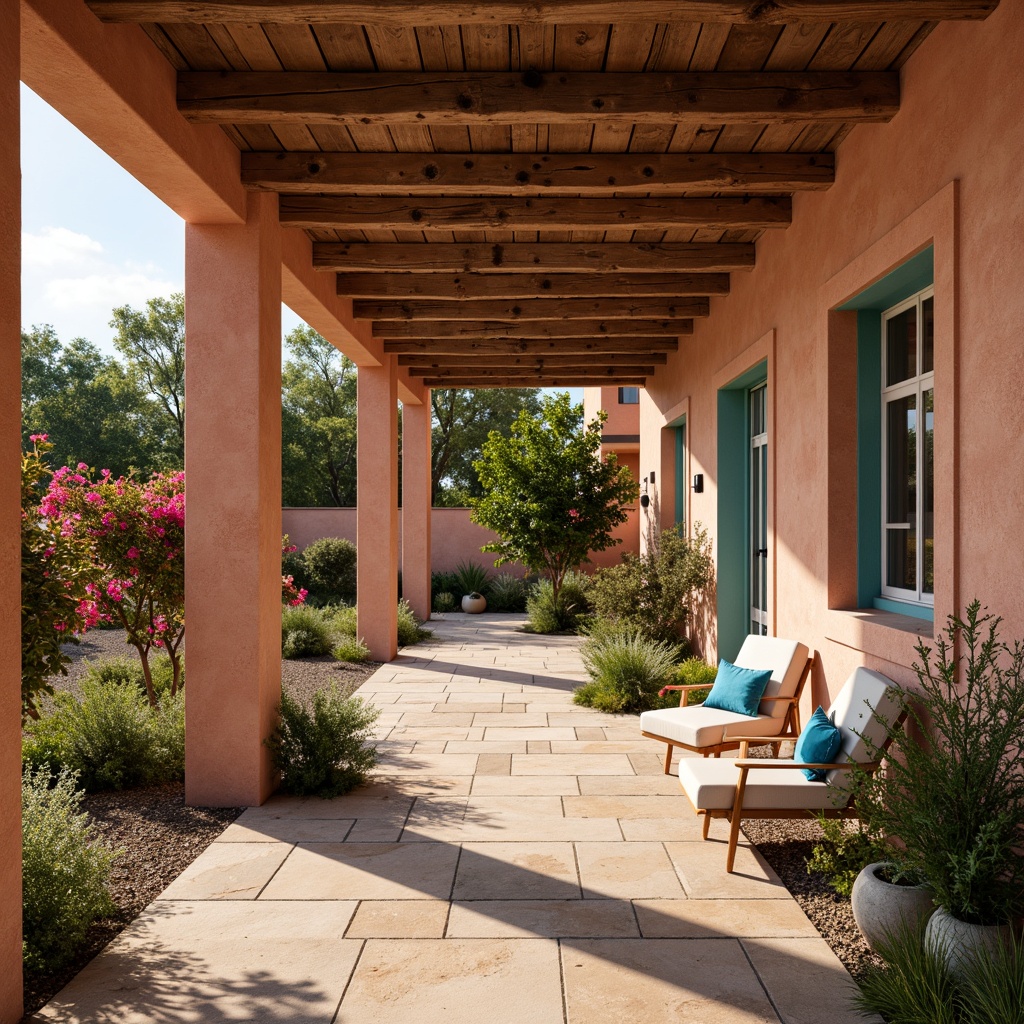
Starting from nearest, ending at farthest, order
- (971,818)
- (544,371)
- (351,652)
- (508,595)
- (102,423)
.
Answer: (971,818) → (351,652) → (544,371) → (508,595) → (102,423)

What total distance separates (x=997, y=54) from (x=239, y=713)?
4.56 m

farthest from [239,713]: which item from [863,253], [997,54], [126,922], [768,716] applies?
[997,54]

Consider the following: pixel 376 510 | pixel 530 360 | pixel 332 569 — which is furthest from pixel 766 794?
pixel 332 569

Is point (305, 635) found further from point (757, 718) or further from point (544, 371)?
point (757, 718)

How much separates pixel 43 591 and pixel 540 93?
2.98 m

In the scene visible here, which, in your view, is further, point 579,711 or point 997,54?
point 579,711

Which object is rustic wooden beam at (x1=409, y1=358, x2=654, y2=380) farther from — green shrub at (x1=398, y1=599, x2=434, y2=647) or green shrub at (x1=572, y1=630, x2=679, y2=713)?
green shrub at (x1=572, y1=630, x2=679, y2=713)

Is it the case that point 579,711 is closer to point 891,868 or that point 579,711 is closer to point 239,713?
point 239,713

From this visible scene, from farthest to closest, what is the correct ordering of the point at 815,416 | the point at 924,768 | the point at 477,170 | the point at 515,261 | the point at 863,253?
the point at 515,261
the point at 815,416
the point at 477,170
the point at 863,253
the point at 924,768

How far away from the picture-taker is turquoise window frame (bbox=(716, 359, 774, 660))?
766 centimetres

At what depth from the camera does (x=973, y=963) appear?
249 centimetres

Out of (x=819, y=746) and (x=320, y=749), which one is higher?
(x=819, y=746)

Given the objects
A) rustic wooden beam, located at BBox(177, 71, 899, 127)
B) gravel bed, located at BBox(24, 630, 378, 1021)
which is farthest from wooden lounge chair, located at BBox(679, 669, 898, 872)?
rustic wooden beam, located at BBox(177, 71, 899, 127)

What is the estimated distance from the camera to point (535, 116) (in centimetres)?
387
